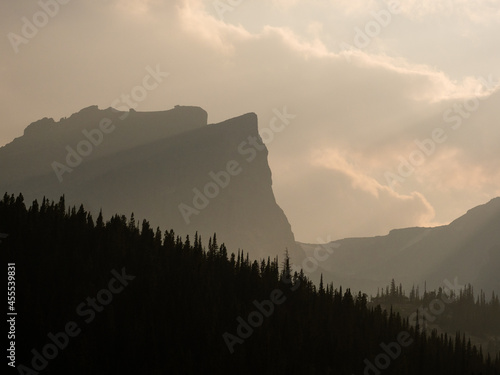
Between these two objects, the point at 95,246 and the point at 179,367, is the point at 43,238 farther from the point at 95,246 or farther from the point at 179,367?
the point at 179,367

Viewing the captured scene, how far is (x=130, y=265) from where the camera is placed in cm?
19100

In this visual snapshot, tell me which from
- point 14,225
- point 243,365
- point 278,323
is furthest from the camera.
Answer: point 278,323

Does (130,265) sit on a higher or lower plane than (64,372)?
higher

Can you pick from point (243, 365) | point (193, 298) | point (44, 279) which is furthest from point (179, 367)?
point (44, 279)

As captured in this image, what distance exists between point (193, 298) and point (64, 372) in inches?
1766

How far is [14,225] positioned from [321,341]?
301 feet

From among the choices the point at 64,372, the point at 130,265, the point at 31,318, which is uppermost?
the point at 130,265

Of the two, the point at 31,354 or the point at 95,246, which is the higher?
the point at 95,246

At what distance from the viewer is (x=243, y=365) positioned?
164500mm

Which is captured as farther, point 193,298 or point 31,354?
point 193,298

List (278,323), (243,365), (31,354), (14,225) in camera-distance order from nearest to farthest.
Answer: (31,354) → (243,365) → (14,225) → (278,323)

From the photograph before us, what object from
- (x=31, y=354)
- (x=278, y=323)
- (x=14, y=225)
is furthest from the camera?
(x=278, y=323)

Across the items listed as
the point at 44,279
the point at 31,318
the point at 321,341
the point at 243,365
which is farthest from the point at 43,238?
the point at 321,341

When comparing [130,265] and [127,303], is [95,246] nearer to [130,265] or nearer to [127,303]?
[130,265]
